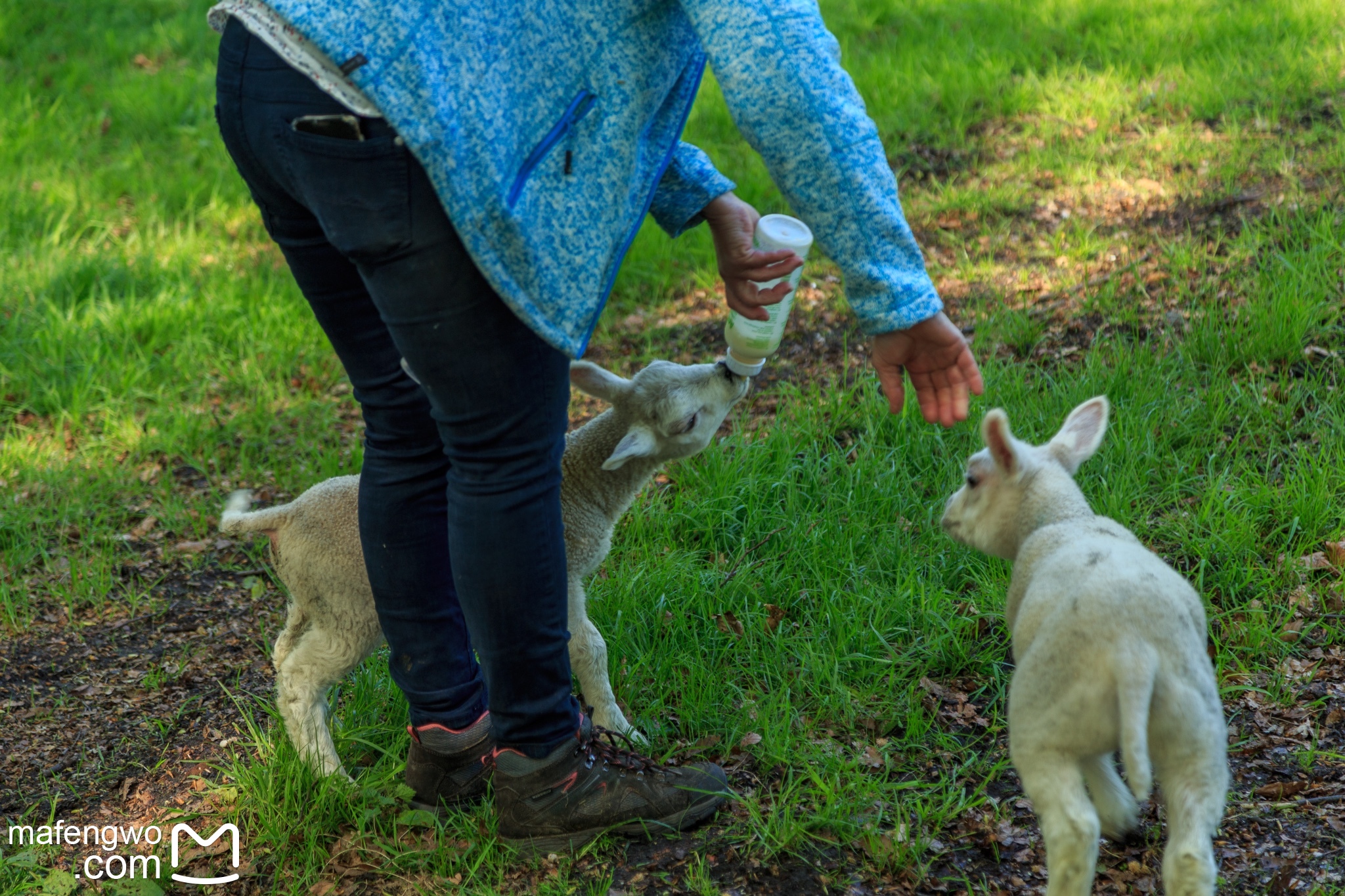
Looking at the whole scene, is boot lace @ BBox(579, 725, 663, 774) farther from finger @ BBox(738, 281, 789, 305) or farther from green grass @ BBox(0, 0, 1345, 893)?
finger @ BBox(738, 281, 789, 305)

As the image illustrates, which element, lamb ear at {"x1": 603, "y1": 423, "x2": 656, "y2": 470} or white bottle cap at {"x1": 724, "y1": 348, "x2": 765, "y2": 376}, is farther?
lamb ear at {"x1": 603, "y1": 423, "x2": 656, "y2": 470}

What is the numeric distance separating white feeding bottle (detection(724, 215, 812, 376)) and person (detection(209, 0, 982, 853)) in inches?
2.5

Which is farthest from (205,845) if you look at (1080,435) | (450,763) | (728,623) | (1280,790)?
(1280,790)

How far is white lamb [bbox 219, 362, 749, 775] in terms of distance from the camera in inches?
126

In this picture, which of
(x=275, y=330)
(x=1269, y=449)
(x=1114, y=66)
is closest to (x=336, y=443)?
(x=275, y=330)

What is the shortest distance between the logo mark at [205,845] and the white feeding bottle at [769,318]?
1.84 m

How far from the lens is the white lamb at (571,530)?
3207mm

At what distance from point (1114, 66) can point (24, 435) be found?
6.78m

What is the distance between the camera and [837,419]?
4648 mm

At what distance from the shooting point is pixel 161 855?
2904mm

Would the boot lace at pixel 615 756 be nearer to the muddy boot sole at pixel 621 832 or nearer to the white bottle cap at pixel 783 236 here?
the muddy boot sole at pixel 621 832

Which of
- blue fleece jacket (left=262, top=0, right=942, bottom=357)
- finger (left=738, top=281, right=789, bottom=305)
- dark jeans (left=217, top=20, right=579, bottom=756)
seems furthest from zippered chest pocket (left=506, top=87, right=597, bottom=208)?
finger (left=738, top=281, right=789, bottom=305)

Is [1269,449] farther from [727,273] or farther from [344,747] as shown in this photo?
[344,747]

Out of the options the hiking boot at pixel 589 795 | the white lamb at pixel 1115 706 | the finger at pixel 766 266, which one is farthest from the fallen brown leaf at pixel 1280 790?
the finger at pixel 766 266
